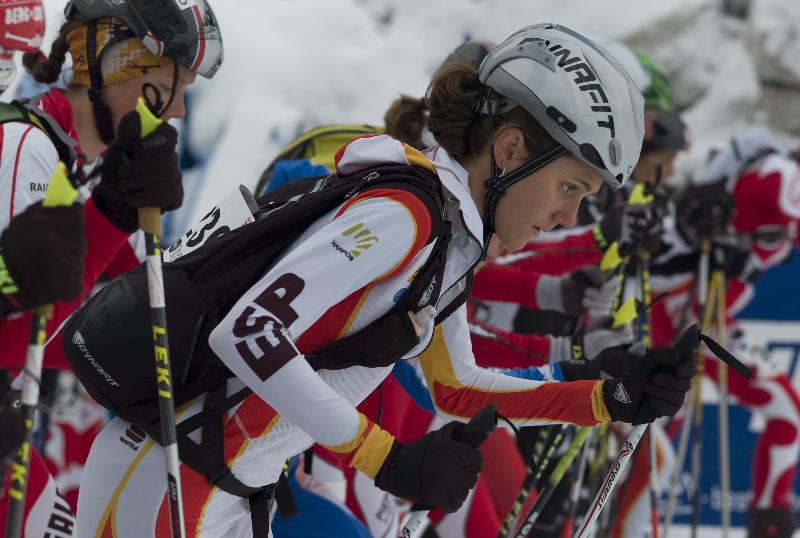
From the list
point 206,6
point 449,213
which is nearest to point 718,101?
point 206,6

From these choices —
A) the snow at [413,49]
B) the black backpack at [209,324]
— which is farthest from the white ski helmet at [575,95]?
the snow at [413,49]

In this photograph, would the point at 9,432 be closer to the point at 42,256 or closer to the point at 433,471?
the point at 42,256

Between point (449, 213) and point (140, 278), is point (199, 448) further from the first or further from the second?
point (449, 213)

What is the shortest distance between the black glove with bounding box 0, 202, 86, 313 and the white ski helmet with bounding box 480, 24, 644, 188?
1146mm

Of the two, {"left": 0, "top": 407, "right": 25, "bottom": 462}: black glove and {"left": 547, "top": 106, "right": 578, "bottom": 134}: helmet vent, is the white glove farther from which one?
{"left": 0, "top": 407, "right": 25, "bottom": 462}: black glove

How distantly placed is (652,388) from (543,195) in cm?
66

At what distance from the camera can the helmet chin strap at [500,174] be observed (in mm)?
2818

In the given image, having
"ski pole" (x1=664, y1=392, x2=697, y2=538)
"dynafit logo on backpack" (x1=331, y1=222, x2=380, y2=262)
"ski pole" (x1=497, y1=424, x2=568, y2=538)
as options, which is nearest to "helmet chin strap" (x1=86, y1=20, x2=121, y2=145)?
"dynafit logo on backpack" (x1=331, y1=222, x2=380, y2=262)

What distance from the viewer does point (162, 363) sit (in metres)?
2.53

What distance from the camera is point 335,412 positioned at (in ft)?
7.93

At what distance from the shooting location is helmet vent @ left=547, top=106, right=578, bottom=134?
278 cm

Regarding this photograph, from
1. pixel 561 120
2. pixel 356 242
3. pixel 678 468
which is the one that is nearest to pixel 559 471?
pixel 561 120

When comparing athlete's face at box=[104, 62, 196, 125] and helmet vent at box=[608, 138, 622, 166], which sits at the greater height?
athlete's face at box=[104, 62, 196, 125]

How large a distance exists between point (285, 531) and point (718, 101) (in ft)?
25.3
